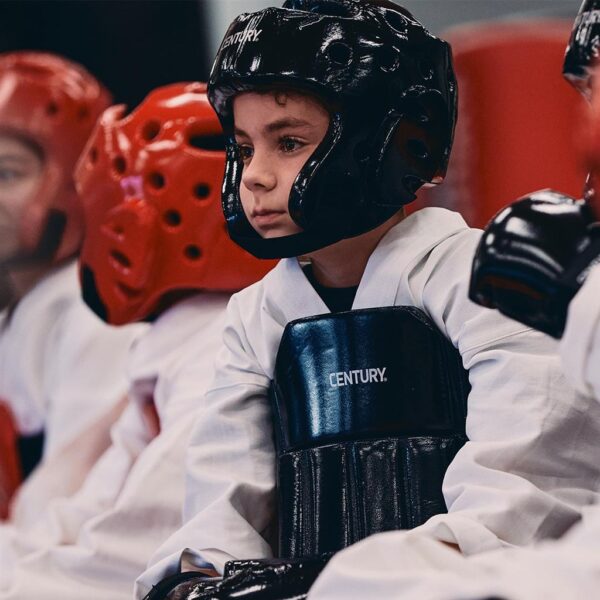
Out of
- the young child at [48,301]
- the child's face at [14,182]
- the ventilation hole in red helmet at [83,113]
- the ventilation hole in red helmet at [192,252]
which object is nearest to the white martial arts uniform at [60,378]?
the young child at [48,301]

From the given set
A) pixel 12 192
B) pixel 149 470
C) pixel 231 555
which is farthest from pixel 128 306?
pixel 231 555

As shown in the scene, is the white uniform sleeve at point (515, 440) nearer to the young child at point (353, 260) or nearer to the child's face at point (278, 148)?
the young child at point (353, 260)

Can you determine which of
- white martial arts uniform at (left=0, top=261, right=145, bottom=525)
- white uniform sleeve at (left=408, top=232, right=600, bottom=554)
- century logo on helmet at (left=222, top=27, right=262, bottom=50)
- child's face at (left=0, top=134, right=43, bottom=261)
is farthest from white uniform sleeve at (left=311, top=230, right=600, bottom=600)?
child's face at (left=0, top=134, right=43, bottom=261)

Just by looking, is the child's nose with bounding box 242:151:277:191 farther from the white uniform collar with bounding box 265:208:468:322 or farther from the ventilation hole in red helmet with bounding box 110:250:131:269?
the ventilation hole in red helmet with bounding box 110:250:131:269

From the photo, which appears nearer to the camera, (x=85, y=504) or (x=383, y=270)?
(x=383, y=270)

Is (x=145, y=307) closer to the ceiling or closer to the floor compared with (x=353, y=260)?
closer to the floor

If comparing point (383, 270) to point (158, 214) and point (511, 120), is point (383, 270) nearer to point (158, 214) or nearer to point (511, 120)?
point (158, 214)

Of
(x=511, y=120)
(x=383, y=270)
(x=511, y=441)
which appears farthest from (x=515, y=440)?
(x=511, y=120)

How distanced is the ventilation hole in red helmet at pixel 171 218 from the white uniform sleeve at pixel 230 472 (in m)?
0.46

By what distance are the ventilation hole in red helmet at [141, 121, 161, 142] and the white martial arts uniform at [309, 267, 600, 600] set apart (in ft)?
3.75

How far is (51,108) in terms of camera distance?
2625 millimetres

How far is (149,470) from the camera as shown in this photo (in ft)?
6.28

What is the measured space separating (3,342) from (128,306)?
67cm

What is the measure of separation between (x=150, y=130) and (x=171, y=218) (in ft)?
0.56
